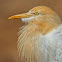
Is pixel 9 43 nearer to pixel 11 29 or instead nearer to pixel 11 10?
pixel 11 29

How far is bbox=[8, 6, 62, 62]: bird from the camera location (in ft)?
4.10

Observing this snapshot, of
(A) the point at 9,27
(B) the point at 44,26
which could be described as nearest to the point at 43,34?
(B) the point at 44,26

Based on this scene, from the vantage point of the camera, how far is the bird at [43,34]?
1250mm

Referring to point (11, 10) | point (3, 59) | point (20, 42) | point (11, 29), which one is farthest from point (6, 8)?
point (20, 42)

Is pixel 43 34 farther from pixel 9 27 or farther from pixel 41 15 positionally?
pixel 9 27

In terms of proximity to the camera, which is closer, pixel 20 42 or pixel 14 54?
pixel 20 42

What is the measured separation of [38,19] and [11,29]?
1.23m

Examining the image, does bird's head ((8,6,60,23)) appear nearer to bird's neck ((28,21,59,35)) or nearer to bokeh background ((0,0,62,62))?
bird's neck ((28,21,59,35))

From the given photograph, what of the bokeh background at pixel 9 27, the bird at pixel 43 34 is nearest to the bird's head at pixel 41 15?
the bird at pixel 43 34

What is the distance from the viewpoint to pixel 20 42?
1.33 metres

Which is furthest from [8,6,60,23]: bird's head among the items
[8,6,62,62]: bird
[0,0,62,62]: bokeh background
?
[0,0,62,62]: bokeh background

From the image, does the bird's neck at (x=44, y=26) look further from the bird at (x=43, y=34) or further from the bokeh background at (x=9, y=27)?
the bokeh background at (x=9, y=27)

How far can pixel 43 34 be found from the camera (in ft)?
4.16

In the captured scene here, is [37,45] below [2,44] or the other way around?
the other way around
